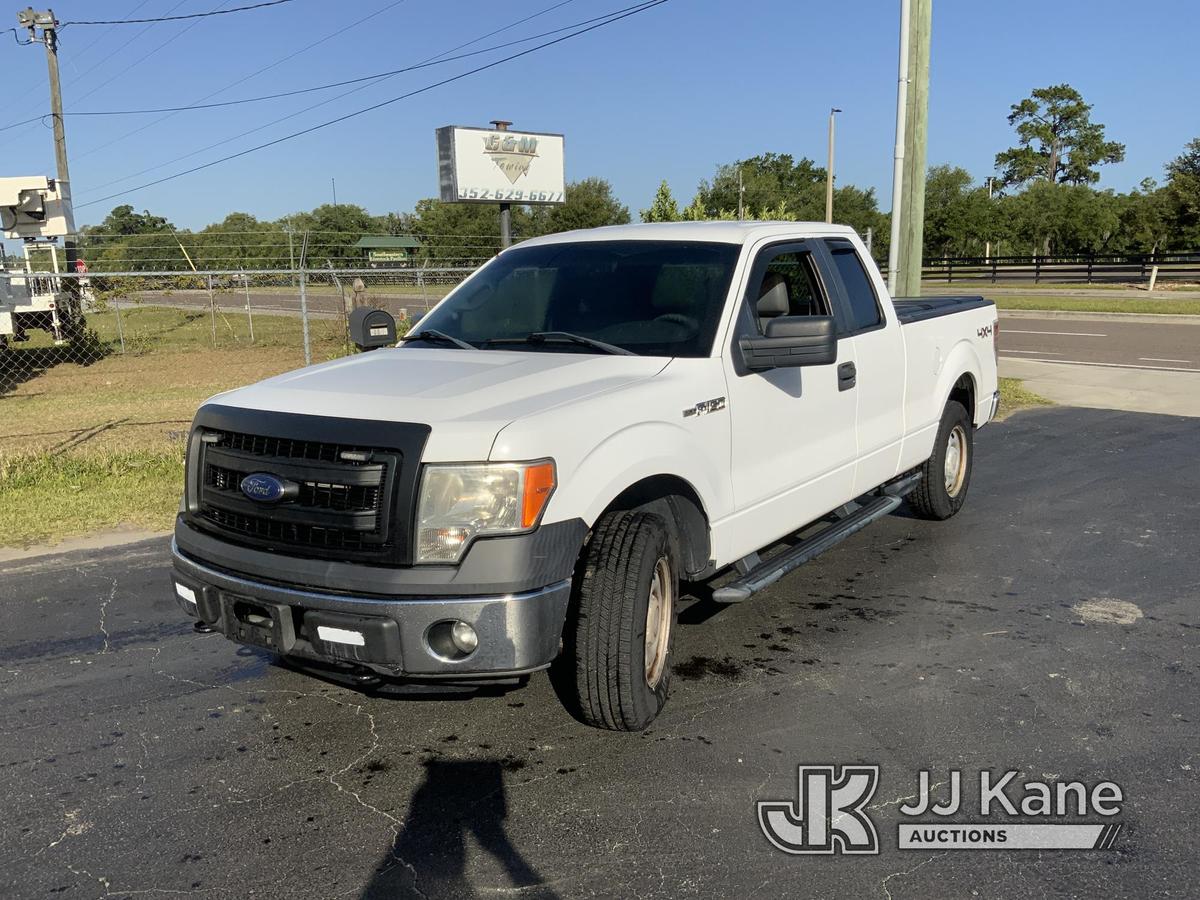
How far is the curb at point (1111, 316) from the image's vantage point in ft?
78.7

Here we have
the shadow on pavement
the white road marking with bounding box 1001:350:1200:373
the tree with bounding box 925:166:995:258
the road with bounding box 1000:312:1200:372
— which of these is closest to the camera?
the shadow on pavement

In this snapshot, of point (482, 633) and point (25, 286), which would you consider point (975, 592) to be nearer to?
point (482, 633)

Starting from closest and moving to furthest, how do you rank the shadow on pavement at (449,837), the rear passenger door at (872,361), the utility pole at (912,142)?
the shadow on pavement at (449,837)
the rear passenger door at (872,361)
the utility pole at (912,142)

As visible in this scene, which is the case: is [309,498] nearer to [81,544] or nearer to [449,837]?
[449,837]

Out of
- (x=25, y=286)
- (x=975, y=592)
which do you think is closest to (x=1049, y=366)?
(x=975, y=592)

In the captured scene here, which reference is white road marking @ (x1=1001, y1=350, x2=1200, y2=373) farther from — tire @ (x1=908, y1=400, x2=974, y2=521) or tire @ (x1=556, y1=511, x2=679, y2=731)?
tire @ (x1=556, y1=511, x2=679, y2=731)

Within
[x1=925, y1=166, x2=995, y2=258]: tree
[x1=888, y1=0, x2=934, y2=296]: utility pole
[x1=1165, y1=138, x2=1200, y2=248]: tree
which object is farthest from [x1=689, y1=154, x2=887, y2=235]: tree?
[x1=888, y1=0, x2=934, y2=296]: utility pole

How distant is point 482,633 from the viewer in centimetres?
335

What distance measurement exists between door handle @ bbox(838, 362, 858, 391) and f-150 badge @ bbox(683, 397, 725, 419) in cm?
116

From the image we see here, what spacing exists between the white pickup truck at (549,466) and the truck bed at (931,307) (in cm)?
91

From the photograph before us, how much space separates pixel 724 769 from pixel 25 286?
19.8 meters

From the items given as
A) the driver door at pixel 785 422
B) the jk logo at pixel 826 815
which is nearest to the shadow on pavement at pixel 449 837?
the jk logo at pixel 826 815

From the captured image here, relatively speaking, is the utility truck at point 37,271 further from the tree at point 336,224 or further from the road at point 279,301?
the tree at point 336,224

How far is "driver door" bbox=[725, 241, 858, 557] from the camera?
4445mm
